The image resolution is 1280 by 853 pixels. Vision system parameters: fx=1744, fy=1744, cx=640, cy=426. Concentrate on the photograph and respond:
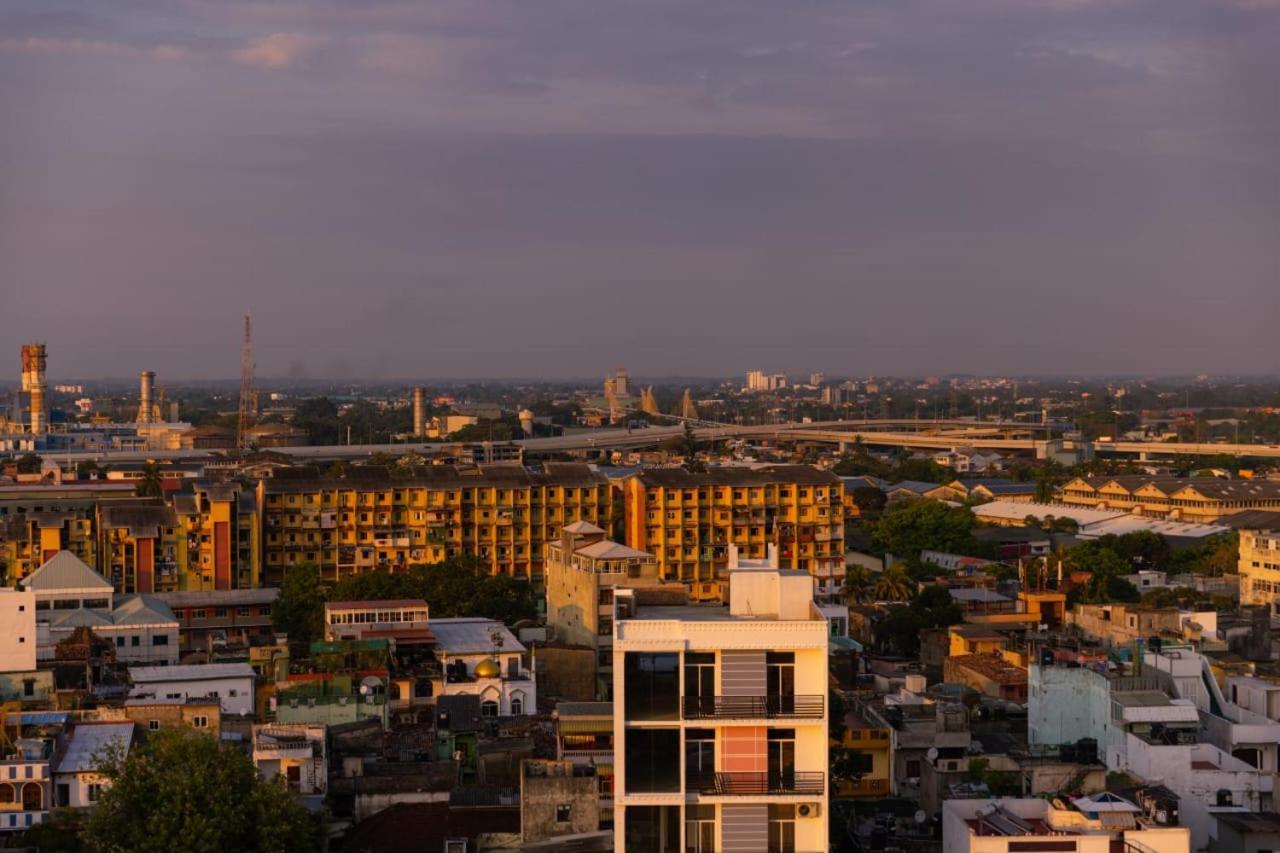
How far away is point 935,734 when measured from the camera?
19.3m

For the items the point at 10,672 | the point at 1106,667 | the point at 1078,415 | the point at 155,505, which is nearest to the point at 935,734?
the point at 1106,667

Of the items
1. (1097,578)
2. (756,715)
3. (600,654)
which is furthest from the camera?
(1097,578)

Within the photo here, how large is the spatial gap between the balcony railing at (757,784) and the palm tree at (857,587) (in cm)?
2433

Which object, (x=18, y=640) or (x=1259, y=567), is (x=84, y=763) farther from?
(x=1259, y=567)

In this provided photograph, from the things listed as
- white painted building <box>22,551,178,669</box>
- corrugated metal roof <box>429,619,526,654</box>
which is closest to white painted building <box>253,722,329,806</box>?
corrugated metal roof <box>429,619,526,654</box>

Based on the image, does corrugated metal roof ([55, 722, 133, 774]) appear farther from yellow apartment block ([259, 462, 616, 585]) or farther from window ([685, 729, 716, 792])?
yellow apartment block ([259, 462, 616, 585])

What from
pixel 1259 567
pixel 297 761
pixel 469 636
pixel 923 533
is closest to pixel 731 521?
pixel 923 533

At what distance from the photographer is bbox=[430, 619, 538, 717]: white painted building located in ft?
78.0

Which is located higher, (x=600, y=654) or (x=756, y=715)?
(x=756, y=715)

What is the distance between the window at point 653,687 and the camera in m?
11.9

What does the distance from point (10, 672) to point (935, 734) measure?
11.8 meters

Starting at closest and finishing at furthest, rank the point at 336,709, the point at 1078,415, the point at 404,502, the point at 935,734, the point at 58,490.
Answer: the point at 935,734
the point at 336,709
the point at 404,502
the point at 58,490
the point at 1078,415

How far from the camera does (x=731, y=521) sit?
3884 cm

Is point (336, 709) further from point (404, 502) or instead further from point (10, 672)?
point (404, 502)
